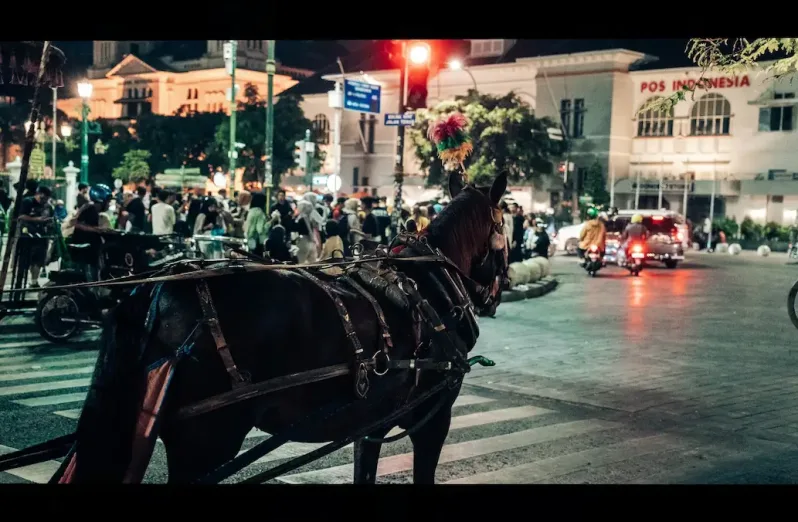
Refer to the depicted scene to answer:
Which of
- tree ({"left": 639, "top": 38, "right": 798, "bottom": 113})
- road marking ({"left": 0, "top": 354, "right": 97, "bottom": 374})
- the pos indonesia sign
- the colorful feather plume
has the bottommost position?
road marking ({"left": 0, "top": 354, "right": 97, "bottom": 374})

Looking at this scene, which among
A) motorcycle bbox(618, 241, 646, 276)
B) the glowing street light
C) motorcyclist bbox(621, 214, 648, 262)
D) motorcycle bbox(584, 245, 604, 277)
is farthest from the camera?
motorcyclist bbox(621, 214, 648, 262)

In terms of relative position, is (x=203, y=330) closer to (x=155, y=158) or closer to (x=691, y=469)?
(x=691, y=469)

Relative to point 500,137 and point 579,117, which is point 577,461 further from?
point 579,117

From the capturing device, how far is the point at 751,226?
142ft

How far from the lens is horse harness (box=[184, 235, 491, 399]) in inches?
160

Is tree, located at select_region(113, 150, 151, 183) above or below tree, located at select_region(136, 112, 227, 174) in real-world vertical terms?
below

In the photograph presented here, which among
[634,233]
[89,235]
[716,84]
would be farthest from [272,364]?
[716,84]

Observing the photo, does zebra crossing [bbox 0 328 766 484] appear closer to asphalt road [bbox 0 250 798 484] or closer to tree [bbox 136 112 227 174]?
asphalt road [bbox 0 250 798 484]

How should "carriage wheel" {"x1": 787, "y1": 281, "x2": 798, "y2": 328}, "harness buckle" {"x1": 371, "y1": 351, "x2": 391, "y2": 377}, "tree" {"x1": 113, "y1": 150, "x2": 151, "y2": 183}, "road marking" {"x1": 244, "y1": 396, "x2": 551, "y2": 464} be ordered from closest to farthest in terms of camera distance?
"harness buckle" {"x1": 371, "y1": 351, "x2": 391, "y2": 377} → "road marking" {"x1": 244, "y1": 396, "x2": 551, "y2": 464} → "carriage wheel" {"x1": 787, "y1": 281, "x2": 798, "y2": 328} → "tree" {"x1": 113, "y1": 150, "x2": 151, "y2": 183}

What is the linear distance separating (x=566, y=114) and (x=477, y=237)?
4469cm

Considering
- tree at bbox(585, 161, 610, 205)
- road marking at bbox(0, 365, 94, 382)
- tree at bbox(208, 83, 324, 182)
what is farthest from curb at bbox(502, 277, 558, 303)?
tree at bbox(208, 83, 324, 182)

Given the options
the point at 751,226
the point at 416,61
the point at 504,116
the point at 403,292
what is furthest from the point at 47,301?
the point at 751,226

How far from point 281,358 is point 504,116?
134ft

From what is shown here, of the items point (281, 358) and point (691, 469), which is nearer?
point (281, 358)
